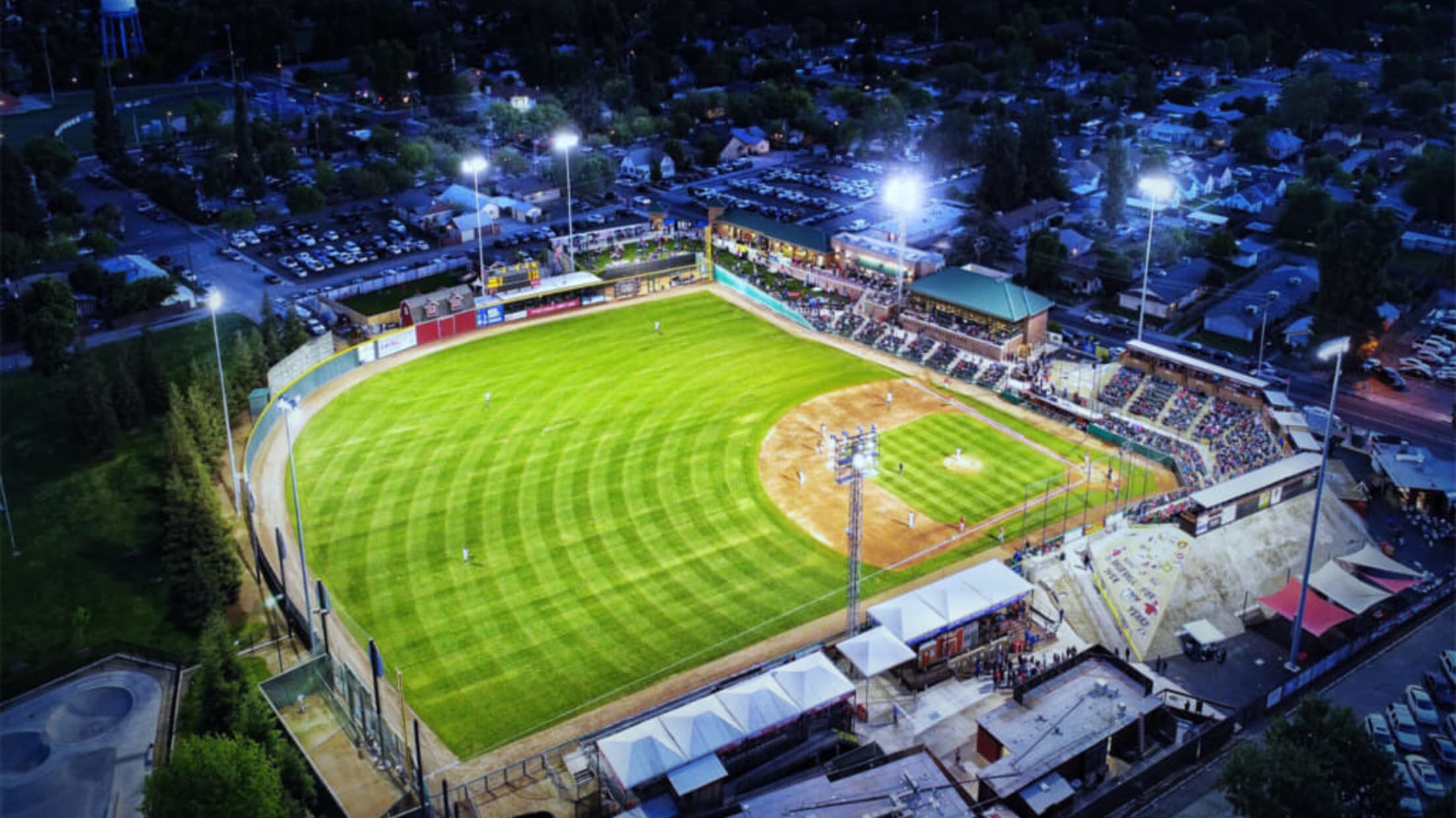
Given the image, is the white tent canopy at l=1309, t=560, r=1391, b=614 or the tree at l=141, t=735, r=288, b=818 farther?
the white tent canopy at l=1309, t=560, r=1391, b=614

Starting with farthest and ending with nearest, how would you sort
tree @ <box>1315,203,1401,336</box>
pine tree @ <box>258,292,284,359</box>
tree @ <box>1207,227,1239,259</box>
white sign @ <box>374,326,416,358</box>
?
tree @ <box>1207,227,1239,259</box> → white sign @ <box>374,326,416,358</box> → tree @ <box>1315,203,1401,336</box> → pine tree @ <box>258,292,284,359</box>

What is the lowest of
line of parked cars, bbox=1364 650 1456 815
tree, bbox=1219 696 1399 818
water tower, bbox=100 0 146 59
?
line of parked cars, bbox=1364 650 1456 815

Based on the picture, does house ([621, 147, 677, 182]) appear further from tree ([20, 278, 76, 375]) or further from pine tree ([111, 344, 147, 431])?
pine tree ([111, 344, 147, 431])

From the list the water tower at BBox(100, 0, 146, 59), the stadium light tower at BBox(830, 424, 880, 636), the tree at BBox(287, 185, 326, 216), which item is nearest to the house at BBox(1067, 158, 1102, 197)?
the tree at BBox(287, 185, 326, 216)

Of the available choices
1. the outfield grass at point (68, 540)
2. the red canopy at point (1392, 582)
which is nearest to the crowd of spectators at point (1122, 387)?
the red canopy at point (1392, 582)

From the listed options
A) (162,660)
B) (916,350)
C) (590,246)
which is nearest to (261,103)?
(590,246)

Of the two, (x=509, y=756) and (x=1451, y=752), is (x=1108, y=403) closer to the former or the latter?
(x=1451, y=752)
